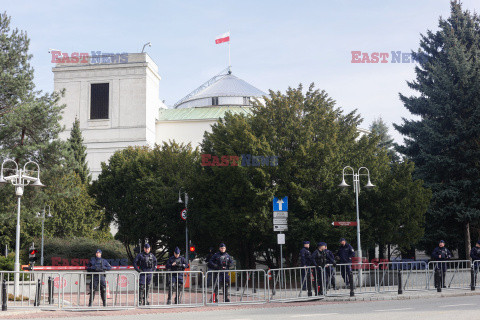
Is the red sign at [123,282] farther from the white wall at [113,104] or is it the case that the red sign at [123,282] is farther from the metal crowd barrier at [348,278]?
the white wall at [113,104]

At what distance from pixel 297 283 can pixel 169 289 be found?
4.10 metres

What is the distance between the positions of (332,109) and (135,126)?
45.4 meters

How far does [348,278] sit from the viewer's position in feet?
66.8

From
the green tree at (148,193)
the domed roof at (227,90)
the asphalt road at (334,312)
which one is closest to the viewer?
the asphalt road at (334,312)

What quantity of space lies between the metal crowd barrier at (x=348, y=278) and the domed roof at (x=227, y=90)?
239ft

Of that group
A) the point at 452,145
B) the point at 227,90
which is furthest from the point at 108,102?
the point at 452,145

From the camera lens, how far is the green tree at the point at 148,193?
41719mm

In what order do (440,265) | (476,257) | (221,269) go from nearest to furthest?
(221,269), (440,265), (476,257)

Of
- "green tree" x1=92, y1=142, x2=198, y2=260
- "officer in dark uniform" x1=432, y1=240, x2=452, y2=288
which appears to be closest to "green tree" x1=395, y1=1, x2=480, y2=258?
"officer in dark uniform" x1=432, y1=240, x2=452, y2=288

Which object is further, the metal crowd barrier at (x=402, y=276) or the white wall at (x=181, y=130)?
the white wall at (x=181, y=130)

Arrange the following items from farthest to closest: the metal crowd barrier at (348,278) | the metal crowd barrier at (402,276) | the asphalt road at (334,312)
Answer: the metal crowd barrier at (402,276)
the metal crowd barrier at (348,278)
the asphalt road at (334,312)

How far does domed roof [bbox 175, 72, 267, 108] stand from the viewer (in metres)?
93.4

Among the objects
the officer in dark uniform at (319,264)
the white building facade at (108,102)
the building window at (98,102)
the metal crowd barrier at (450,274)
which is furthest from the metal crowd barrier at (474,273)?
the building window at (98,102)

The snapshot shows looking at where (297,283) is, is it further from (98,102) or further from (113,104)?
(98,102)
